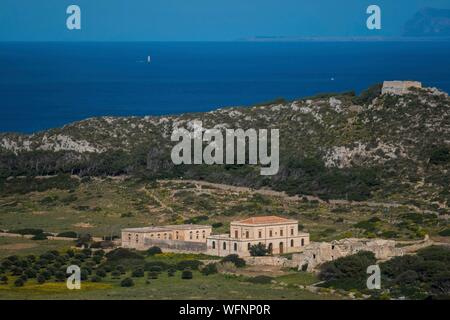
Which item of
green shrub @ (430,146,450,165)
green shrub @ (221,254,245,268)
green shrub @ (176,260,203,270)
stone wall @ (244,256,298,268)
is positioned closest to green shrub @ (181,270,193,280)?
green shrub @ (176,260,203,270)

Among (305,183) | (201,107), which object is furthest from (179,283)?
(201,107)

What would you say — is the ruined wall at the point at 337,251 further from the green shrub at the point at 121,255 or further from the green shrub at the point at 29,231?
the green shrub at the point at 29,231

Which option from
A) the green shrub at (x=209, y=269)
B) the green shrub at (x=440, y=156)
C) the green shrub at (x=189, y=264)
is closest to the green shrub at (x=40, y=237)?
the green shrub at (x=189, y=264)

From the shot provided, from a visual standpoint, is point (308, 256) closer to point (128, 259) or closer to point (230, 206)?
point (128, 259)

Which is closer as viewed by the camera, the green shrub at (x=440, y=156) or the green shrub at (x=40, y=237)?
the green shrub at (x=40, y=237)
